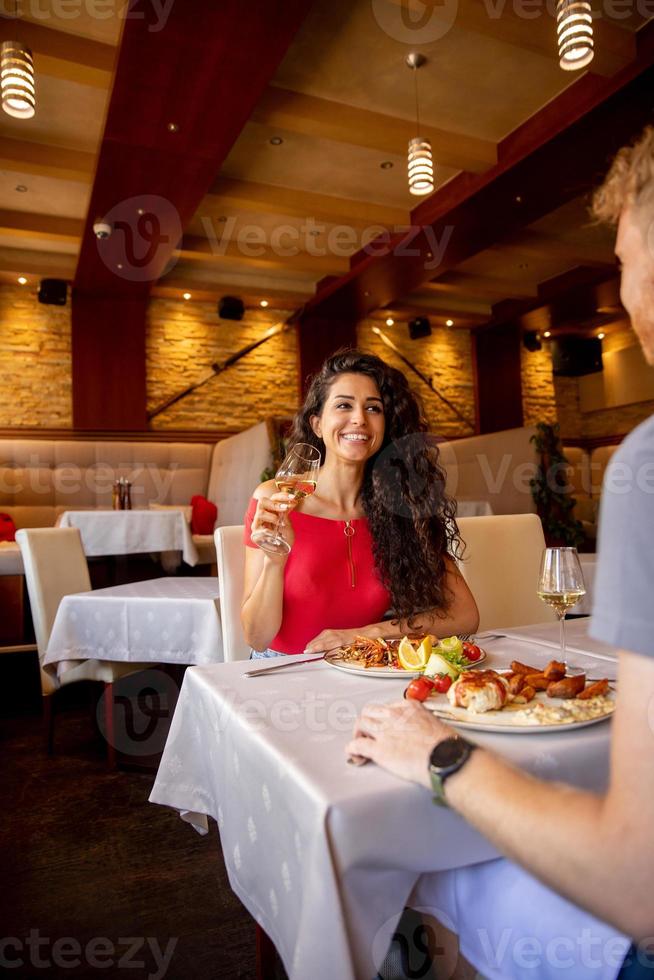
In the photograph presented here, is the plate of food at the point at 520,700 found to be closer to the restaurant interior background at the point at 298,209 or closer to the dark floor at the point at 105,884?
the restaurant interior background at the point at 298,209

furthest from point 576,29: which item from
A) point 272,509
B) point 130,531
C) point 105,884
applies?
point 105,884

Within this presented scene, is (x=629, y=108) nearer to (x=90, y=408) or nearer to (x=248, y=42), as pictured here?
(x=248, y=42)

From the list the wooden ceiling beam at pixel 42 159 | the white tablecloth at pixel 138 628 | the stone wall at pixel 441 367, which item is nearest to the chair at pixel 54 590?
the white tablecloth at pixel 138 628

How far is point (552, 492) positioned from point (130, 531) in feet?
12.9

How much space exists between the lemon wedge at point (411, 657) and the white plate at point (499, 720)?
0.19m

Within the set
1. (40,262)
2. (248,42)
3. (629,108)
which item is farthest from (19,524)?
(629,108)

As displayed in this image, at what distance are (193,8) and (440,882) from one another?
13.2 ft

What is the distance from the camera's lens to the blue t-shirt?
0.61 meters

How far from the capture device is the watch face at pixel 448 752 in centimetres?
73

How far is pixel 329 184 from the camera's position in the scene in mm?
6398

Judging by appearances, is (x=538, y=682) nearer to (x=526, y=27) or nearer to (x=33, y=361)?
(x=526, y=27)

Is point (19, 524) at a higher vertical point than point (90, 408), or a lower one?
lower

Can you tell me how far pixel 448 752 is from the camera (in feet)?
2.42

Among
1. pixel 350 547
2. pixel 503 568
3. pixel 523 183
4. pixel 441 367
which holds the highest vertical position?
pixel 523 183
